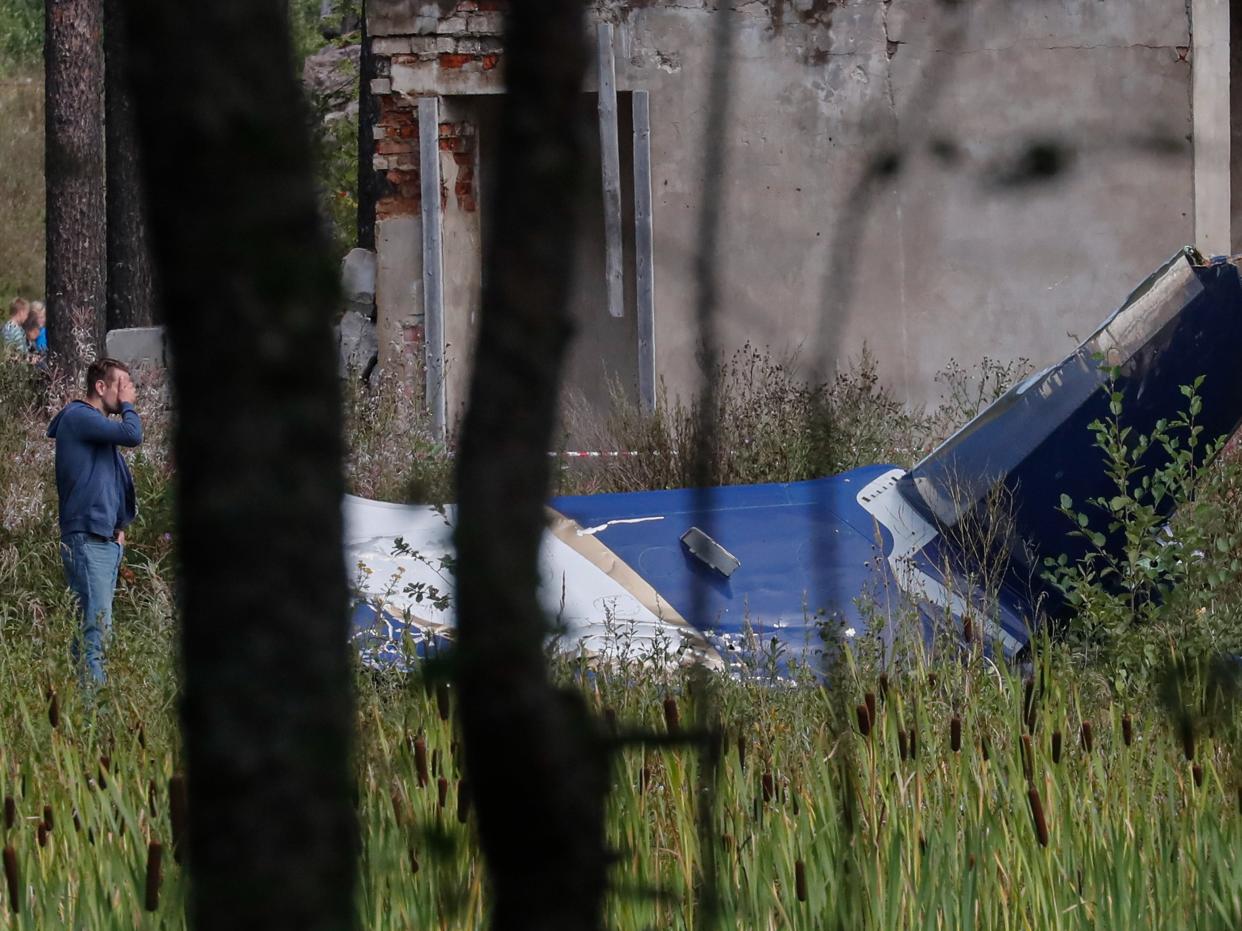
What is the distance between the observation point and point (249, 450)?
730mm

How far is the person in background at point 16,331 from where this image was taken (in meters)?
10.7

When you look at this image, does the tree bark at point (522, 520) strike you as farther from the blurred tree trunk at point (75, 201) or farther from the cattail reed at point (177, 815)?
the blurred tree trunk at point (75, 201)

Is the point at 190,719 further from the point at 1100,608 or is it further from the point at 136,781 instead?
the point at 1100,608

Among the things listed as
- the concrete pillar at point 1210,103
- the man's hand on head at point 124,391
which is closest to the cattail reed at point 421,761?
the man's hand on head at point 124,391

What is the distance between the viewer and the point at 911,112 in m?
1.08

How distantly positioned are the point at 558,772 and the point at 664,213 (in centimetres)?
829

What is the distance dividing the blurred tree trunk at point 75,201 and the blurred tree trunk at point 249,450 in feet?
34.9

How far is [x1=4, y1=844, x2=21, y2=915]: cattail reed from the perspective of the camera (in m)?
2.02

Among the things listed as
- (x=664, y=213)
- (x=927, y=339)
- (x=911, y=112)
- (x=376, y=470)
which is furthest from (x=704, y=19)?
(x=911, y=112)

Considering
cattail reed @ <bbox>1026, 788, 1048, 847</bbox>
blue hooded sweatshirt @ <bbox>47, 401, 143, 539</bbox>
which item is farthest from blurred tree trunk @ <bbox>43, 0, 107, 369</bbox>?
cattail reed @ <bbox>1026, 788, 1048, 847</bbox>

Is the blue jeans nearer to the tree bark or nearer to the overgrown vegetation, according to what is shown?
the overgrown vegetation

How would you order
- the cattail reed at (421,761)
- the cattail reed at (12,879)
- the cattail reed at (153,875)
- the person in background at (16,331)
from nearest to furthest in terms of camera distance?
1. the cattail reed at (153,875)
2. the cattail reed at (12,879)
3. the cattail reed at (421,761)
4. the person in background at (16,331)

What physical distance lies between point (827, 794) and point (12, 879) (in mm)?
1168

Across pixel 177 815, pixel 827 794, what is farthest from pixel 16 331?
pixel 177 815
